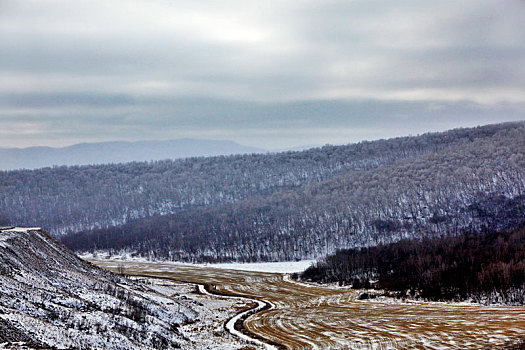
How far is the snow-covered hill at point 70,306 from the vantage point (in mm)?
34156

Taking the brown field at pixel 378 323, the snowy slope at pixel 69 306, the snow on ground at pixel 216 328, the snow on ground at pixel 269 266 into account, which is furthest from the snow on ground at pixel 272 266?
the snowy slope at pixel 69 306

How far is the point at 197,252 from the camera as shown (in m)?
187

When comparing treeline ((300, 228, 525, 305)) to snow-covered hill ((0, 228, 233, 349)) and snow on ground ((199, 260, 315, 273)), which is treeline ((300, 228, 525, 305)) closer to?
snow on ground ((199, 260, 315, 273))

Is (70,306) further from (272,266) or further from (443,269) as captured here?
(272,266)

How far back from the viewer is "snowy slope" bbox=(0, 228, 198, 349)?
112 ft

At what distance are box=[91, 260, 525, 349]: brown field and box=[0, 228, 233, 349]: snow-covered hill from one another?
30.3 feet

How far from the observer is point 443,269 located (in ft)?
285

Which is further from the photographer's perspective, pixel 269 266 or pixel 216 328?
pixel 269 266

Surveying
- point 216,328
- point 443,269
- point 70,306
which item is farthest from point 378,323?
point 443,269

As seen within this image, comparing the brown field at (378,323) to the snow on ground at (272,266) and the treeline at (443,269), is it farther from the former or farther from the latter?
the snow on ground at (272,266)

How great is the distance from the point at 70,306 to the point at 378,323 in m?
27.5

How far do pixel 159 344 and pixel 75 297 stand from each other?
Result: 32.9ft

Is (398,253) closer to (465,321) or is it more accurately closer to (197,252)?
(465,321)

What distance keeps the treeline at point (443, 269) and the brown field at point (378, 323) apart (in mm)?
7212
